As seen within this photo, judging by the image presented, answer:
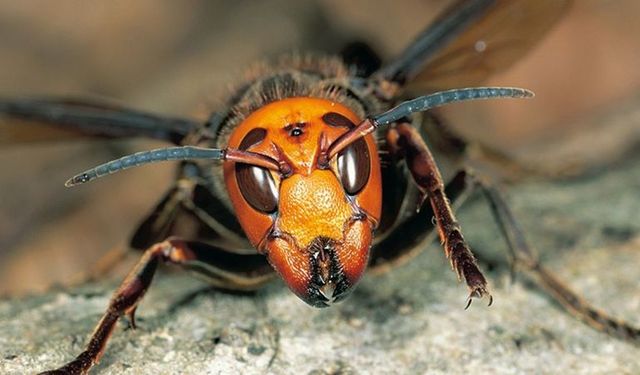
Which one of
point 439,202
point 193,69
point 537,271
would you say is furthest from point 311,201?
point 193,69

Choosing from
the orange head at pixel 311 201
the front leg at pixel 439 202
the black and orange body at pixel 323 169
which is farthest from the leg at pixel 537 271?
the orange head at pixel 311 201

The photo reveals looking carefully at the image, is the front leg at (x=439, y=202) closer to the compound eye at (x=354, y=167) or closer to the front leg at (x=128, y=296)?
the compound eye at (x=354, y=167)

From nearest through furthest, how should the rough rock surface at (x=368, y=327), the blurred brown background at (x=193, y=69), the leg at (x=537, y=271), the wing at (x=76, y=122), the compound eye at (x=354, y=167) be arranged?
the compound eye at (x=354, y=167) < the rough rock surface at (x=368, y=327) < the leg at (x=537, y=271) < the wing at (x=76, y=122) < the blurred brown background at (x=193, y=69)

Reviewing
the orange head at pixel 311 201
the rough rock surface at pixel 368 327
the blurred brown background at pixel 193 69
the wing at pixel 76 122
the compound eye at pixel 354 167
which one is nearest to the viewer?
the orange head at pixel 311 201

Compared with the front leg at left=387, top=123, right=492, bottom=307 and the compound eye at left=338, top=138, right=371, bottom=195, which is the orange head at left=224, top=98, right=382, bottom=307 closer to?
the compound eye at left=338, top=138, right=371, bottom=195

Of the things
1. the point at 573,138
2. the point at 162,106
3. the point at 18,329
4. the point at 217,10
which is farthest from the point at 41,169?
the point at 573,138

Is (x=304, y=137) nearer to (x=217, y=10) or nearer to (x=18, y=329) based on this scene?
(x=18, y=329)

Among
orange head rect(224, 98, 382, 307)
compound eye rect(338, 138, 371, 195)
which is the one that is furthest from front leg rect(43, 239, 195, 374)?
compound eye rect(338, 138, 371, 195)
